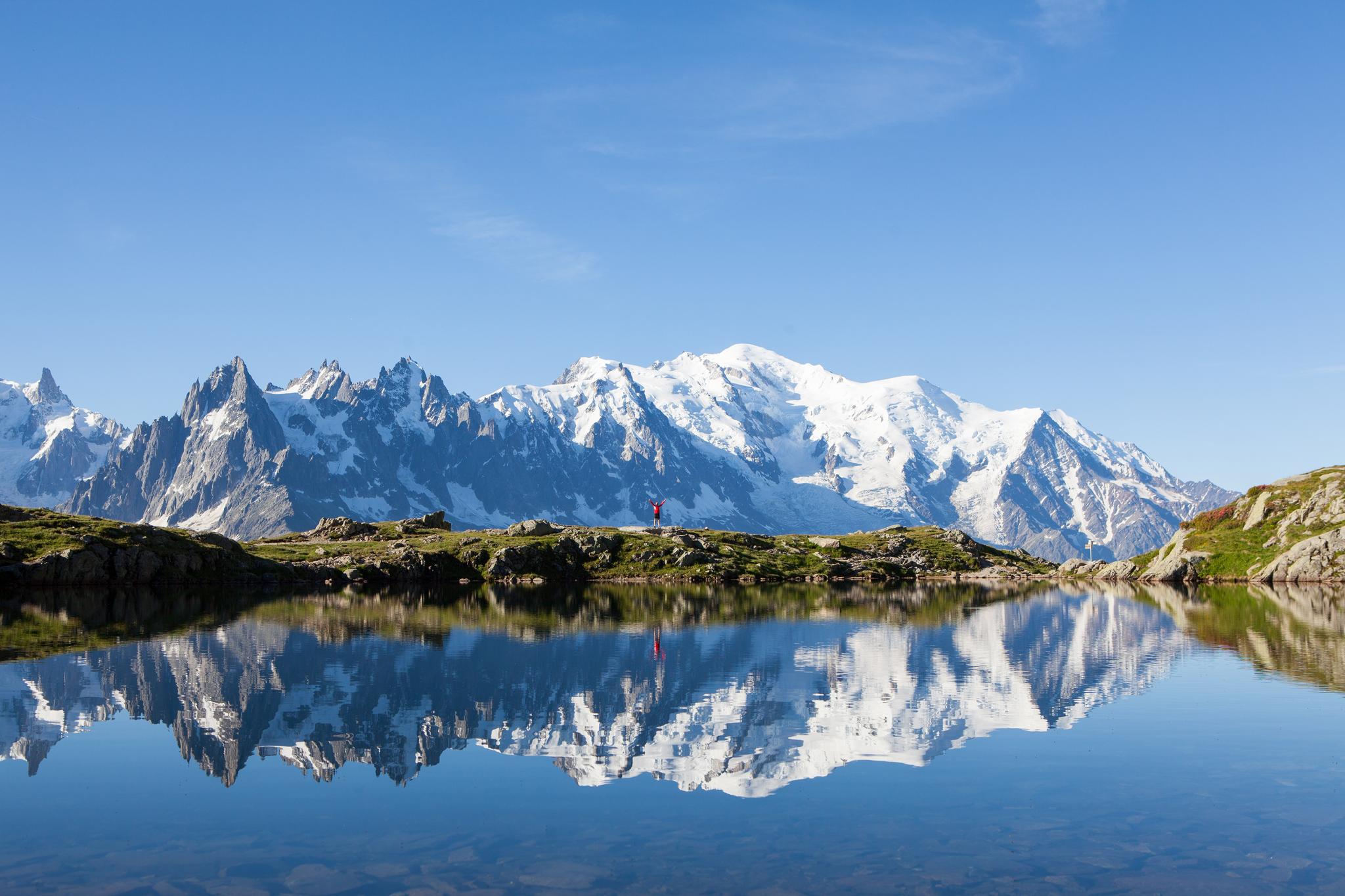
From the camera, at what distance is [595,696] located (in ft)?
202

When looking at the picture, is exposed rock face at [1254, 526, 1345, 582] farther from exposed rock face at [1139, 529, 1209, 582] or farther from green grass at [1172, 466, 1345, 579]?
exposed rock face at [1139, 529, 1209, 582]

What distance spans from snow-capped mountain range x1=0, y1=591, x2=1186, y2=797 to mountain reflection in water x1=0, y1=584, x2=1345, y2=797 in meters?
0.22

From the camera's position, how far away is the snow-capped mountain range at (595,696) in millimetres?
46438

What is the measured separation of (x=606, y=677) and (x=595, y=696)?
24.9ft

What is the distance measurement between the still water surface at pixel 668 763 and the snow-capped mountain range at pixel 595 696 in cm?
31

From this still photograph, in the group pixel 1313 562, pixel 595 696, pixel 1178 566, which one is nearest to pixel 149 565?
pixel 595 696

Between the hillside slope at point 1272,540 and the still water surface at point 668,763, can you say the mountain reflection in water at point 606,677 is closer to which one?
the still water surface at point 668,763

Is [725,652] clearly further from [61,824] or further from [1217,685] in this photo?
[61,824]

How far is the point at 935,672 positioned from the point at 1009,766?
2739cm

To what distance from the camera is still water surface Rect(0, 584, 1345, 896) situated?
3127cm

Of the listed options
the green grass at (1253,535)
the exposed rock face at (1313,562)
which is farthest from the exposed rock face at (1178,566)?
the exposed rock face at (1313,562)

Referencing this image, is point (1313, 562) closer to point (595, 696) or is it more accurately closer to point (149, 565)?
point (595, 696)

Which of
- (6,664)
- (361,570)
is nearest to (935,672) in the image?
(6,664)

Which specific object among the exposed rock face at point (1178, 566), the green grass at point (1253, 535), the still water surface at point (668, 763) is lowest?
the still water surface at point (668, 763)
